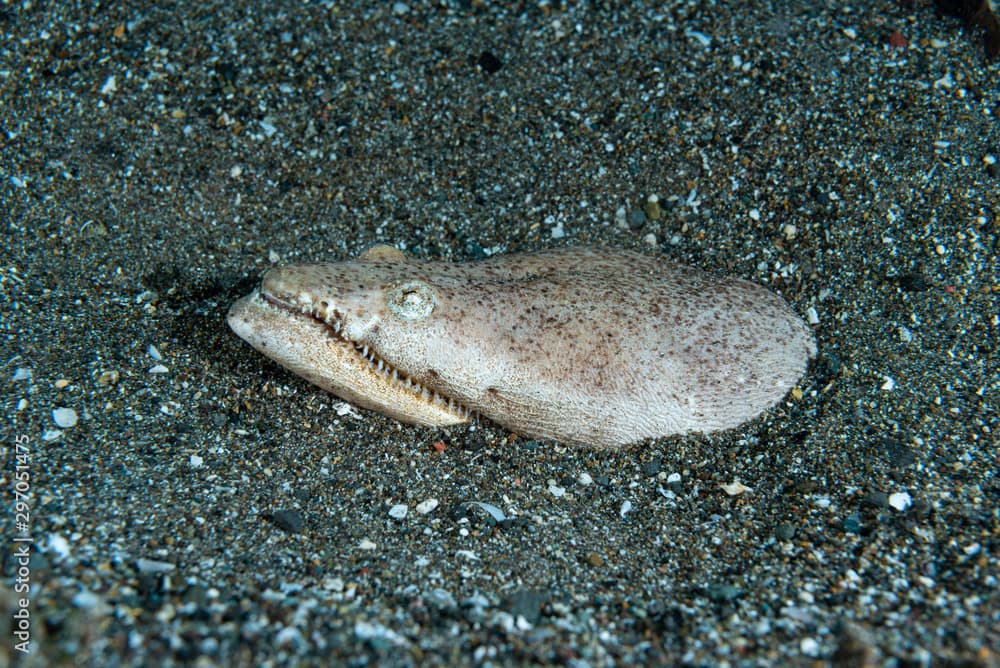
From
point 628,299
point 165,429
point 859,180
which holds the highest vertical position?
point 859,180

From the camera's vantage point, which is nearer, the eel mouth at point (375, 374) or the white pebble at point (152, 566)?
the white pebble at point (152, 566)

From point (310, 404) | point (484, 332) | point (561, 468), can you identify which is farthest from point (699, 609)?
point (310, 404)

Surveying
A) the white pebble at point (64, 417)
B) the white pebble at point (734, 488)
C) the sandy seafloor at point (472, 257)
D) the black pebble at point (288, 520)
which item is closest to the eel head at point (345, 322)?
the sandy seafloor at point (472, 257)

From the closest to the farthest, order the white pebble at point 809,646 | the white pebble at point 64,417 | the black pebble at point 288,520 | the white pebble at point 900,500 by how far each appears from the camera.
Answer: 1. the white pebble at point 809,646
2. the black pebble at point 288,520
3. the white pebble at point 900,500
4. the white pebble at point 64,417

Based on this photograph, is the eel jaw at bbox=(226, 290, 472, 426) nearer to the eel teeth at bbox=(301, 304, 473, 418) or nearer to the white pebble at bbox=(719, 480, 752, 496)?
the eel teeth at bbox=(301, 304, 473, 418)

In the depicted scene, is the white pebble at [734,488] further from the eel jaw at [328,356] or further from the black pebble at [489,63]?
the black pebble at [489,63]

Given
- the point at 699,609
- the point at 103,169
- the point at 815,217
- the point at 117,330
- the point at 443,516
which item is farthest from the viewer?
the point at 103,169

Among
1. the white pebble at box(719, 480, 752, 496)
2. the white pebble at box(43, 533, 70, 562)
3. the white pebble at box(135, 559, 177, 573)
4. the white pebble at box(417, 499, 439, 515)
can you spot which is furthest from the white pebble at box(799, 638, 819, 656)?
the white pebble at box(43, 533, 70, 562)

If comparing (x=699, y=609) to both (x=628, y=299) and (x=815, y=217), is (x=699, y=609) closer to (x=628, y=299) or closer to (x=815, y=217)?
(x=628, y=299)
